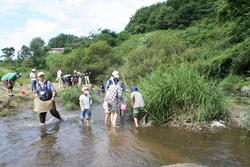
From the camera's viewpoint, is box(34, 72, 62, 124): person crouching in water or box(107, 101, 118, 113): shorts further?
box(107, 101, 118, 113): shorts

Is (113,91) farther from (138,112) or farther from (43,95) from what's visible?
(43,95)

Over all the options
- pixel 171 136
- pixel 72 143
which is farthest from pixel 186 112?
pixel 72 143

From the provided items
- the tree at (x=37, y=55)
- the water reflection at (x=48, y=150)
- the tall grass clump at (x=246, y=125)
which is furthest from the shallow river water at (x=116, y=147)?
the tree at (x=37, y=55)

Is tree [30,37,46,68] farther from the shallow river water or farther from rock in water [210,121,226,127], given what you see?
rock in water [210,121,226,127]

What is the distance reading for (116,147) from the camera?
20.0 feet

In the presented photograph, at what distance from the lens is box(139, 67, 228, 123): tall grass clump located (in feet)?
24.3

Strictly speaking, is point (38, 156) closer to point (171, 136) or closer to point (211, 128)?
point (171, 136)

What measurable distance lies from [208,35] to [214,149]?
1176 inches

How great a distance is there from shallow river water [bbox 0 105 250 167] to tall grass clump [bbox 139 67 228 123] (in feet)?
1.98

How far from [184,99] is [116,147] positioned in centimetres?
262

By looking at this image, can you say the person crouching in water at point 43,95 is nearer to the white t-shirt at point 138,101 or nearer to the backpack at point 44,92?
the backpack at point 44,92

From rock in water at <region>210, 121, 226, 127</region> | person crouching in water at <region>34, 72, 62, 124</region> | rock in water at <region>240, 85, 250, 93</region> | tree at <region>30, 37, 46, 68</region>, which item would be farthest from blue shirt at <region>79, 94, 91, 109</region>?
tree at <region>30, 37, 46, 68</region>

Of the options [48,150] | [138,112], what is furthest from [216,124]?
[48,150]

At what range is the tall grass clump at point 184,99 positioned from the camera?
7406mm
